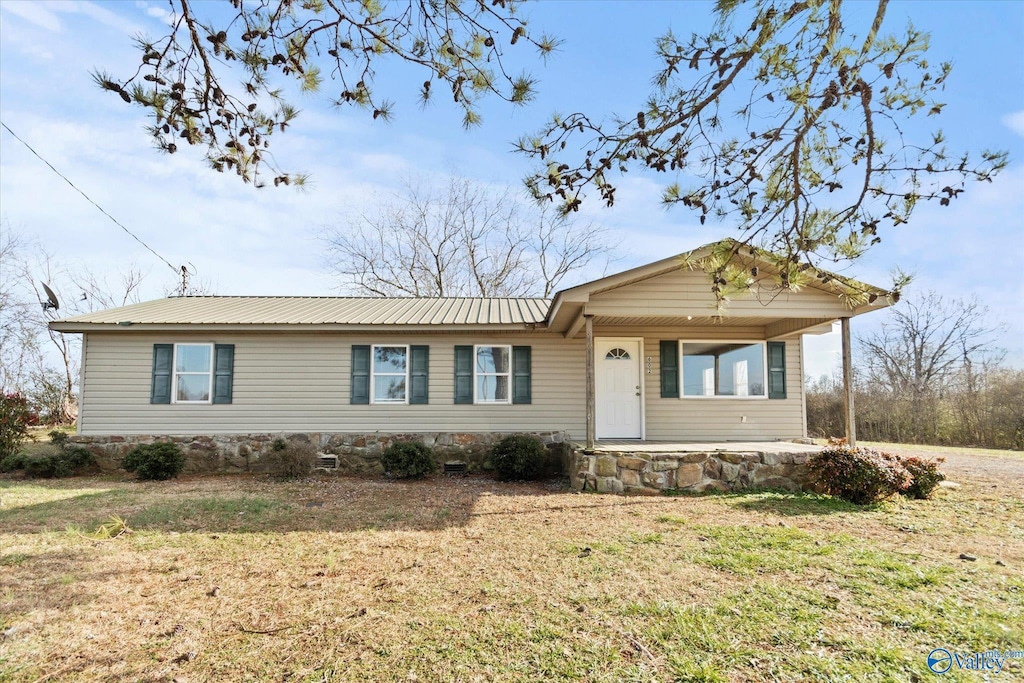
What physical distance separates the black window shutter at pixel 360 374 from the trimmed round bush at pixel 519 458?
2.87 meters

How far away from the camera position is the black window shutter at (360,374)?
35.3 feet

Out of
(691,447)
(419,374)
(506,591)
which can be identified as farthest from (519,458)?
(506,591)

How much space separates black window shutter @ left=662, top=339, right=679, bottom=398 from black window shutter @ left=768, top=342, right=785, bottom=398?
188 cm

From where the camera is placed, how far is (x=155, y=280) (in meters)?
23.9

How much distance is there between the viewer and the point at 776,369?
1100 centimetres

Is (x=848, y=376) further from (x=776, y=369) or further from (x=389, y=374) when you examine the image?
(x=389, y=374)

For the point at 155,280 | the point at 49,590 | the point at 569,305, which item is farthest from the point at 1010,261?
the point at 155,280

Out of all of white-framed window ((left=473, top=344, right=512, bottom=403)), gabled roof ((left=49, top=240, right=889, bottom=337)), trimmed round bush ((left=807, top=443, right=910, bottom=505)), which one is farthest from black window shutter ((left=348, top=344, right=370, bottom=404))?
trimmed round bush ((left=807, top=443, right=910, bottom=505))

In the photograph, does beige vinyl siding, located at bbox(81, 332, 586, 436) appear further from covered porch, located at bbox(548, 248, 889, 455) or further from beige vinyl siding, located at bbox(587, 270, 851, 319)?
beige vinyl siding, located at bbox(587, 270, 851, 319)

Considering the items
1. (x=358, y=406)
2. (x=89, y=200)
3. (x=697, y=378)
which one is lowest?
(x=358, y=406)

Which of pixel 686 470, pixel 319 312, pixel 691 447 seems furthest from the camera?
pixel 319 312

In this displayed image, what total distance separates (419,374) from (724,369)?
6.09 meters

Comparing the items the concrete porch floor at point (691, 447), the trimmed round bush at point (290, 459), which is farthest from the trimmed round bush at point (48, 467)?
the concrete porch floor at point (691, 447)

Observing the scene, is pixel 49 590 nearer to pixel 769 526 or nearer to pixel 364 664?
pixel 364 664
